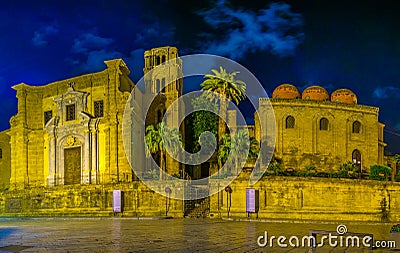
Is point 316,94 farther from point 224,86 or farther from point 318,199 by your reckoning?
point 318,199

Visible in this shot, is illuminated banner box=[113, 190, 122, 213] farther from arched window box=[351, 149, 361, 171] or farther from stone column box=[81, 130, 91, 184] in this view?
arched window box=[351, 149, 361, 171]

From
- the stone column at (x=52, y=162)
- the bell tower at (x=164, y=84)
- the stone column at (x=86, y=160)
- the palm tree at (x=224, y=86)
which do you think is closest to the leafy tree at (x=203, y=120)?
the bell tower at (x=164, y=84)

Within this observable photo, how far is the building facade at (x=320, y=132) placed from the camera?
43.8 m

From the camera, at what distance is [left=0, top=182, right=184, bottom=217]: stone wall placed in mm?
33031

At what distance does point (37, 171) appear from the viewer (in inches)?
1729

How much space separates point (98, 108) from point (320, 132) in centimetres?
2062

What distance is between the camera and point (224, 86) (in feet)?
135

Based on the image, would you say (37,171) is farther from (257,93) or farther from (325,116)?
(325,116)

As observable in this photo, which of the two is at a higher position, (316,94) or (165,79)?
A: (165,79)

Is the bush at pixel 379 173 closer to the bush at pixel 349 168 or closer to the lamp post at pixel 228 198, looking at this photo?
the bush at pixel 349 168

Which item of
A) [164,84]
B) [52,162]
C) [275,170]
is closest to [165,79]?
[164,84]

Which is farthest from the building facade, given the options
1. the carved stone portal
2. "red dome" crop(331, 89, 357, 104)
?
the carved stone portal

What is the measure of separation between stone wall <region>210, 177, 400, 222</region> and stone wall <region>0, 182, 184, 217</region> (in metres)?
4.11

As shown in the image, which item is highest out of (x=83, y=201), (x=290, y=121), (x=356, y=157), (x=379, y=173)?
(x=290, y=121)
